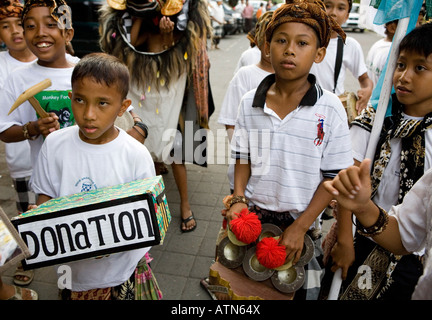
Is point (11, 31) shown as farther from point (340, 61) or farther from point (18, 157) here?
point (340, 61)

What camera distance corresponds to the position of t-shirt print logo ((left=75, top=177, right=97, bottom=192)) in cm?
164

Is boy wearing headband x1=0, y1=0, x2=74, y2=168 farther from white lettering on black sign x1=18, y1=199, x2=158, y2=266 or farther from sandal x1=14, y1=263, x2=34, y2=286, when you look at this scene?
sandal x1=14, y1=263, x2=34, y2=286

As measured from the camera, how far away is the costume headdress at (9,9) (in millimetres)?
2555

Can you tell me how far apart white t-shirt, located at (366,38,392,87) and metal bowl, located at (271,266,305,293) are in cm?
270

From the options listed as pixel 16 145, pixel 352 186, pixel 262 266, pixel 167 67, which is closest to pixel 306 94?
pixel 352 186

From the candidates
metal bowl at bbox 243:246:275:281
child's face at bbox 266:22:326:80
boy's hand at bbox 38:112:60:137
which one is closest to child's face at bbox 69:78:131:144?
boy's hand at bbox 38:112:60:137

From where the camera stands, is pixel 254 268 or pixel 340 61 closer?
pixel 254 268

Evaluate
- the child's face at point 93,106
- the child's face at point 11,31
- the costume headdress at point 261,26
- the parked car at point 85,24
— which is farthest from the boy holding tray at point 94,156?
the parked car at point 85,24

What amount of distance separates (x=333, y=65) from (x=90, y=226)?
2.35 metres

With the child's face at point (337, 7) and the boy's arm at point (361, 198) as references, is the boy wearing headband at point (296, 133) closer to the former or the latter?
the boy's arm at point (361, 198)

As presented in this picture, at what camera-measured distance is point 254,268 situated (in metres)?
1.60

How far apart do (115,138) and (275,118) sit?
0.82m
